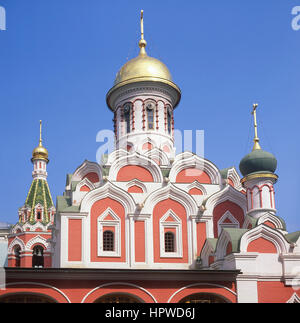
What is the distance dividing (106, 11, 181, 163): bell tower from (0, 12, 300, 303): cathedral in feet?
0.13

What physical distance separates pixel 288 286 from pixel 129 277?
181 inches

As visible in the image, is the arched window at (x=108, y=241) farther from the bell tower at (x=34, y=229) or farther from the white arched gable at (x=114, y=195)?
the bell tower at (x=34, y=229)

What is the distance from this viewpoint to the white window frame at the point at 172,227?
16.5 m

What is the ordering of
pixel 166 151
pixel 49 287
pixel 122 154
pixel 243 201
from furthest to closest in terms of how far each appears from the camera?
1. pixel 166 151
2. pixel 122 154
3. pixel 243 201
4. pixel 49 287

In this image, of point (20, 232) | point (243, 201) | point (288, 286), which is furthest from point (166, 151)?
point (20, 232)

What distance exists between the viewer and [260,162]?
17.0 metres

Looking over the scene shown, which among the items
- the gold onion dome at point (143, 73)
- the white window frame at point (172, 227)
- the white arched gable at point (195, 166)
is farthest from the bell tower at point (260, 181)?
the gold onion dome at point (143, 73)

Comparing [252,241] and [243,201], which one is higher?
[243,201]

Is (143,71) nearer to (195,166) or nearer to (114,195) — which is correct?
(195,166)

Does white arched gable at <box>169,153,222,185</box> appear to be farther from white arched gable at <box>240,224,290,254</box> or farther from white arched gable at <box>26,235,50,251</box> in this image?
white arched gable at <box>26,235,50,251</box>

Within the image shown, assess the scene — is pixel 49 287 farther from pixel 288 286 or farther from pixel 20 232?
pixel 20 232

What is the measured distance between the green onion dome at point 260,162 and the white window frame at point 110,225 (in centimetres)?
447

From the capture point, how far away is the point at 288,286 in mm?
14320

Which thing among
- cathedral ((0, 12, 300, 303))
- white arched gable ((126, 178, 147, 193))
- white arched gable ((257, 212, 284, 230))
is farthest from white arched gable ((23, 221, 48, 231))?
white arched gable ((257, 212, 284, 230))
